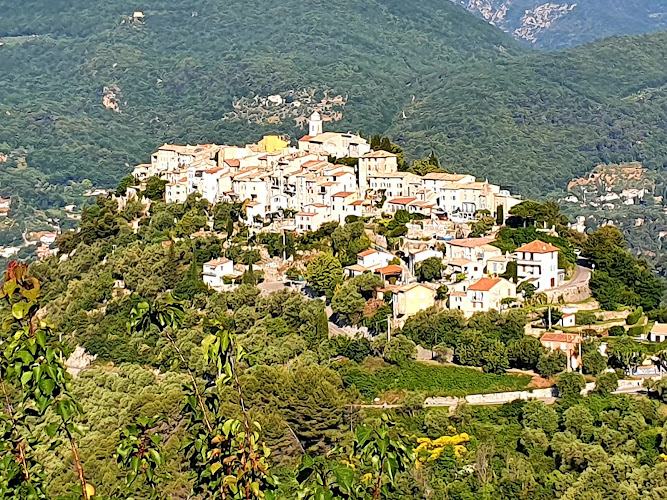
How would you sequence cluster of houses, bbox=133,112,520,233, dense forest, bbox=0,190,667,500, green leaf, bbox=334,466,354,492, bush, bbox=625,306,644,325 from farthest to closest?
cluster of houses, bbox=133,112,520,233
bush, bbox=625,306,644,325
dense forest, bbox=0,190,667,500
green leaf, bbox=334,466,354,492

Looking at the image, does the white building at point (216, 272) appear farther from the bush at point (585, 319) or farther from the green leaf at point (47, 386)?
the green leaf at point (47, 386)

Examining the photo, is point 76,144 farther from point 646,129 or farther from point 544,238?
point 544,238

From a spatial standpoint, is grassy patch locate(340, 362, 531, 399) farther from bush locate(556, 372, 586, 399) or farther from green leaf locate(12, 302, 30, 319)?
green leaf locate(12, 302, 30, 319)

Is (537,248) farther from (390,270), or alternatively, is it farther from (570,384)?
(570,384)

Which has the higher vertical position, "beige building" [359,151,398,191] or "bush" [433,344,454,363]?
"beige building" [359,151,398,191]

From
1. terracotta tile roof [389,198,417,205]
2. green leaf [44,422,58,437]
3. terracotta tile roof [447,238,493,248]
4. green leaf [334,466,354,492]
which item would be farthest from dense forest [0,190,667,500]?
terracotta tile roof [389,198,417,205]

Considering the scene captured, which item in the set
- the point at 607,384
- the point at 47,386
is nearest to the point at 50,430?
the point at 47,386

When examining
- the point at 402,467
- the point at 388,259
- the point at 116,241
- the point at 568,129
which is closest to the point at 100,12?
the point at 568,129
